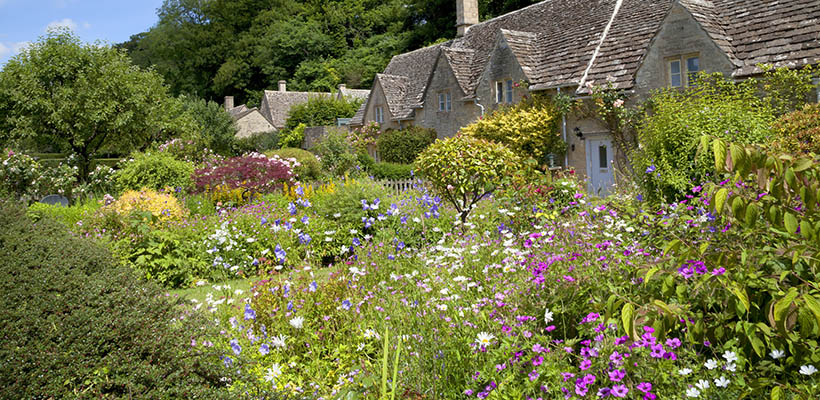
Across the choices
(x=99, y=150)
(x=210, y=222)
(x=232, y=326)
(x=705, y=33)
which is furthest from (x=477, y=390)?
(x=99, y=150)

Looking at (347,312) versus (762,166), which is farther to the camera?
(347,312)

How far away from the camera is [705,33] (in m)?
16.8

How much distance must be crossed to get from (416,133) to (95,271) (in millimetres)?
25207

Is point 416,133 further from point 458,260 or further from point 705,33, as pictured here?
point 458,260

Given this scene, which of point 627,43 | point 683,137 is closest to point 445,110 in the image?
point 627,43

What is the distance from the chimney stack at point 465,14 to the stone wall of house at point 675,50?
52.9ft

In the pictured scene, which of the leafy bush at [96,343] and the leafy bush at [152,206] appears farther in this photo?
the leafy bush at [152,206]

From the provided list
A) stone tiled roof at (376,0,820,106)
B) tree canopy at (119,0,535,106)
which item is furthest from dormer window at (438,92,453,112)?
tree canopy at (119,0,535,106)

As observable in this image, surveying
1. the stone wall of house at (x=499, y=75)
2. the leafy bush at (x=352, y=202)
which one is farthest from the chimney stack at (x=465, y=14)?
the leafy bush at (x=352, y=202)

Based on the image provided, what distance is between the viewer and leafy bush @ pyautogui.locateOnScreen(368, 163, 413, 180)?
24312mm

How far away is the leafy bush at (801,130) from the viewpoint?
1120cm

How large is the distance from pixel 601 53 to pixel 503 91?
4.94 m

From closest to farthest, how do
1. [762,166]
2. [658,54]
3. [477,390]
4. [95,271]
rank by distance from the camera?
[762,166] < [477,390] < [95,271] < [658,54]

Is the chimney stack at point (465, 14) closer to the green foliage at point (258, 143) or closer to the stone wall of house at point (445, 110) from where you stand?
the stone wall of house at point (445, 110)
